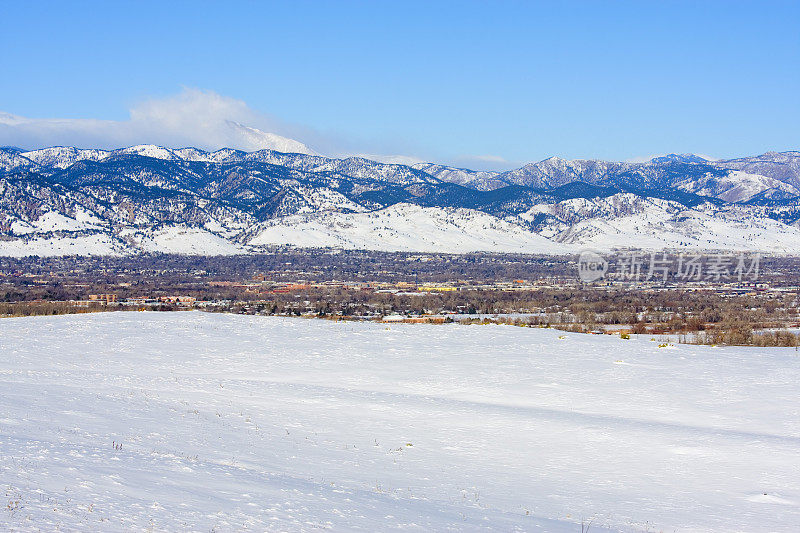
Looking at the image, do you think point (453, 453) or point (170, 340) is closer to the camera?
point (453, 453)

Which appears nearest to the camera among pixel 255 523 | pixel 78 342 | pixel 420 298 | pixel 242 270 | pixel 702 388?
pixel 255 523

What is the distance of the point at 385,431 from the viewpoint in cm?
1989

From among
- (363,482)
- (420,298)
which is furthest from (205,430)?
(420,298)

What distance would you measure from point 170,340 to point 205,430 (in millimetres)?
14595

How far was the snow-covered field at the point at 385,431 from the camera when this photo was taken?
1274cm

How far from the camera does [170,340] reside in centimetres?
3209

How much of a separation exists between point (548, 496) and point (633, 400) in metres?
10.5

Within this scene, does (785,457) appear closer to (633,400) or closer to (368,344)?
(633,400)

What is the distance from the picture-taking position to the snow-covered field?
41.8ft

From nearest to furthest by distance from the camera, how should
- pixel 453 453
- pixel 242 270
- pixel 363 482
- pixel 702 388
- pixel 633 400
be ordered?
1. pixel 363 482
2. pixel 453 453
3. pixel 633 400
4. pixel 702 388
5. pixel 242 270

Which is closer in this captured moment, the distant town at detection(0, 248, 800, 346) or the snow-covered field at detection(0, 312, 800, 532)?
the snow-covered field at detection(0, 312, 800, 532)

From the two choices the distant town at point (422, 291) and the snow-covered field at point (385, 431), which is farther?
the distant town at point (422, 291)

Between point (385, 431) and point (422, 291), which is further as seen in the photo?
point (422, 291)

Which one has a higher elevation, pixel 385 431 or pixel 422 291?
pixel 385 431
